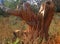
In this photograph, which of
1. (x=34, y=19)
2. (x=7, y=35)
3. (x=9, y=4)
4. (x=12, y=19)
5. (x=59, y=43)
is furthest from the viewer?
(x=9, y=4)

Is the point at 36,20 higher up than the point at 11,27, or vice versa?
the point at 36,20

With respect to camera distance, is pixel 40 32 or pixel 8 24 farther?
pixel 8 24

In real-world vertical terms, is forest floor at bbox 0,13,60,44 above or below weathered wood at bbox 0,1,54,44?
below

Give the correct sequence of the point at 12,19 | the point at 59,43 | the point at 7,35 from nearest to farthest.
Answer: the point at 59,43
the point at 7,35
the point at 12,19

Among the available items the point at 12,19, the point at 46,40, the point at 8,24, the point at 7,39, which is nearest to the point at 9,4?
the point at 12,19

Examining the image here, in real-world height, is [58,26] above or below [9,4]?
below

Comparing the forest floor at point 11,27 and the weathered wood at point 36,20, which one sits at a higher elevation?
the weathered wood at point 36,20

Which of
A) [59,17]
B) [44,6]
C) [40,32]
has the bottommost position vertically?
[59,17]

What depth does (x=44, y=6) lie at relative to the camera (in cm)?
306

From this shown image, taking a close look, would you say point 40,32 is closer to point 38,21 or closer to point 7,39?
point 38,21

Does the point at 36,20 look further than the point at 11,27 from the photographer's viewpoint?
No

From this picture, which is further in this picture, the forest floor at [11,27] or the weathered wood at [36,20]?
the forest floor at [11,27]

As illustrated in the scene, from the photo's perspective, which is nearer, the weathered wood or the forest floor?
the weathered wood

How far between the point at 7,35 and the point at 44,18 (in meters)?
0.92
